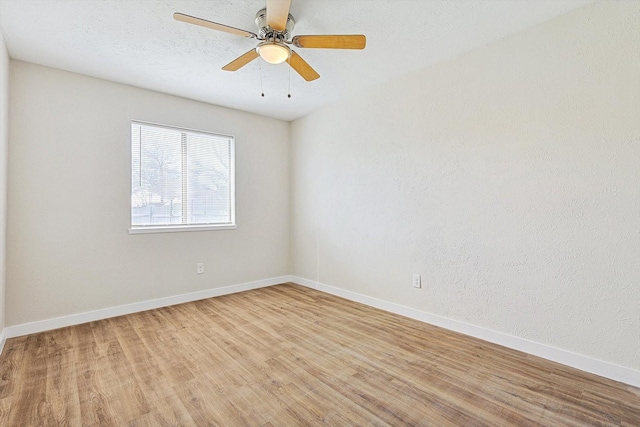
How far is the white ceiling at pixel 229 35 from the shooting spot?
2.02m

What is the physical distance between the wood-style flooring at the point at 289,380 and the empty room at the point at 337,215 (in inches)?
0.7

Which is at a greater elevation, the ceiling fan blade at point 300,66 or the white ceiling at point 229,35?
the white ceiling at point 229,35

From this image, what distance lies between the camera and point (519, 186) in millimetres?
2332

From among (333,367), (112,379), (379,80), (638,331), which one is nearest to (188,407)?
(112,379)

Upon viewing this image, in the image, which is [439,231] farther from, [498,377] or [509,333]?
[498,377]

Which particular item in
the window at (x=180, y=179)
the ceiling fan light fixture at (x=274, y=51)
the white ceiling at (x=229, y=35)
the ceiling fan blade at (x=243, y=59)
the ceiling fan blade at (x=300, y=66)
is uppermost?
the white ceiling at (x=229, y=35)

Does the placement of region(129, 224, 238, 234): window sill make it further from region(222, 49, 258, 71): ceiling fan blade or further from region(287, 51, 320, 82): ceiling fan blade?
region(287, 51, 320, 82): ceiling fan blade

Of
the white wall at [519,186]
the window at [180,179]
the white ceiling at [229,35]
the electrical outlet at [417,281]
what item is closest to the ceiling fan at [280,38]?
the white ceiling at [229,35]

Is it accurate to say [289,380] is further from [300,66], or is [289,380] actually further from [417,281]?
[300,66]

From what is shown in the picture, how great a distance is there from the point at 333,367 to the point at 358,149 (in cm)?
240

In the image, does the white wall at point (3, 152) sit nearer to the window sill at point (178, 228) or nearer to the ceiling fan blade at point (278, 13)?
the window sill at point (178, 228)

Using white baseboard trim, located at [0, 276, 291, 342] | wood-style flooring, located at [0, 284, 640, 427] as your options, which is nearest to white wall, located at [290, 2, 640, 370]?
wood-style flooring, located at [0, 284, 640, 427]

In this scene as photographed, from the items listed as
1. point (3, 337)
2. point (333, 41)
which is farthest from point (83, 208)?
point (333, 41)

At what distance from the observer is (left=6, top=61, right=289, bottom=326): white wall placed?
107 inches
